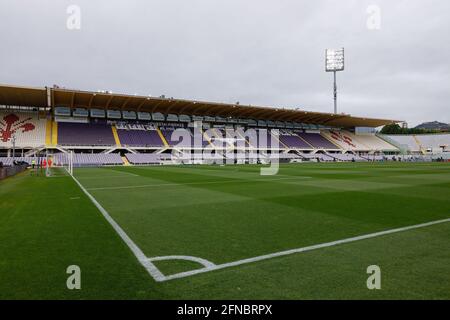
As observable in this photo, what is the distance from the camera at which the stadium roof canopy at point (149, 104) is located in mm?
46856

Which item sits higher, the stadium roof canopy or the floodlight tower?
the floodlight tower

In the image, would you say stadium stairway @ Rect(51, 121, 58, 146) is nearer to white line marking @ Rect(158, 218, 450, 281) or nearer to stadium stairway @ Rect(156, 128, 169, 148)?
stadium stairway @ Rect(156, 128, 169, 148)

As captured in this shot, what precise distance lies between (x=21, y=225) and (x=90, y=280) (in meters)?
4.32

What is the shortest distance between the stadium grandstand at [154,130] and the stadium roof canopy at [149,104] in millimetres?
143

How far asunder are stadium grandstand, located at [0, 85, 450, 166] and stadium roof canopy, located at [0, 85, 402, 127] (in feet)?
0.47

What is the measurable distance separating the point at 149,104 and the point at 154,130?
7.06 metres

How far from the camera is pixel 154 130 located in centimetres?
6219

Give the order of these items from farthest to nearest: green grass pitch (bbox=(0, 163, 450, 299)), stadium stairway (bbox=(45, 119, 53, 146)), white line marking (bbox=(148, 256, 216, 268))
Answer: stadium stairway (bbox=(45, 119, 53, 146))
white line marking (bbox=(148, 256, 216, 268))
green grass pitch (bbox=(0, 163, 450, 299))

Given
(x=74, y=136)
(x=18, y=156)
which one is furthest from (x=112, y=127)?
(x=18, y=156)

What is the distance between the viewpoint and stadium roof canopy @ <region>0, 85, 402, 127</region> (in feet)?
154

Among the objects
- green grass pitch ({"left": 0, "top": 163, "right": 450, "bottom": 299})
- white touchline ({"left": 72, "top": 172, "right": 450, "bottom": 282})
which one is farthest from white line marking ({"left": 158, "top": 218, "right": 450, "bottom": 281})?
green grass pitch ({"left": 0, "top": 163, "right": 450, "bottom": 299})

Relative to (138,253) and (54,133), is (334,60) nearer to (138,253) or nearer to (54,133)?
(54,133)

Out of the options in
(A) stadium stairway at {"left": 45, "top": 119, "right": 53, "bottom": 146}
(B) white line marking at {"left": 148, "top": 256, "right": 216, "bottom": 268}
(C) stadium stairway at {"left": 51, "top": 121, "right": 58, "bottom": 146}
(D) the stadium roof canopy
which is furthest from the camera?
(C) stadium stairway at {"left": 51, "top": 121, "right": 58, "bottom": 146}
